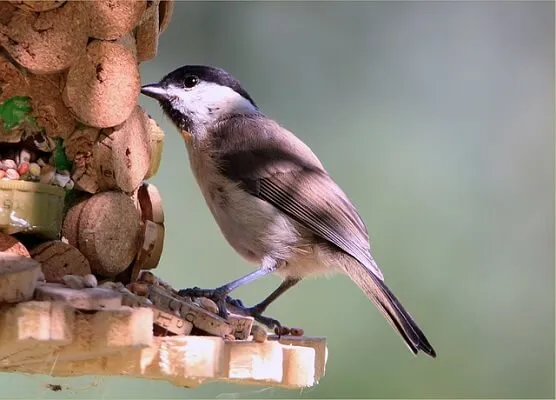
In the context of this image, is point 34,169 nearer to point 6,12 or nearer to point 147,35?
point 6,12

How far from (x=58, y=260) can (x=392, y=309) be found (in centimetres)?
119

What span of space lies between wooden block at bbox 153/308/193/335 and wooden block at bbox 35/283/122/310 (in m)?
0.13

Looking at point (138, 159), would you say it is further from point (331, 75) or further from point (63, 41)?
point (331, 75)

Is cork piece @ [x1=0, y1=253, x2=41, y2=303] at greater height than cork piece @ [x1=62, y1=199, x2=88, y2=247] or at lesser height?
lesser

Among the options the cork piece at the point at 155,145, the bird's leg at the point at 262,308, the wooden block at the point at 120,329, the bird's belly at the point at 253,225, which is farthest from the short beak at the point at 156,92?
the wooden block at the point at 120,329

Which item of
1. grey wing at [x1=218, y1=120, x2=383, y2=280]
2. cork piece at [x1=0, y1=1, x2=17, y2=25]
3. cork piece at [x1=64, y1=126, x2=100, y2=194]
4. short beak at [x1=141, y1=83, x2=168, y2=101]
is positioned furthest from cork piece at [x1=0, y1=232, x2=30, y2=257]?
short beak at [x1=141, y1=83, x2=168, y2=101]

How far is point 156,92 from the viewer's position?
12.1ft

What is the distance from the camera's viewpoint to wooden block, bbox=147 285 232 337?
8.59 feet

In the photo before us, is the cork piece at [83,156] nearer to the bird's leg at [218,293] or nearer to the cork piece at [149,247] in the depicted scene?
the cork piece at [149,247]

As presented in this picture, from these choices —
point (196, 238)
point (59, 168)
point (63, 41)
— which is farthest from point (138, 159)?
point (196, 238)

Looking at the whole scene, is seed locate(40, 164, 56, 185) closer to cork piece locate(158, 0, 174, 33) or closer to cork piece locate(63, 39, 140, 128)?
cork piece locate(63, 39, 140, 128)

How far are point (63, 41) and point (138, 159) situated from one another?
1.51ft

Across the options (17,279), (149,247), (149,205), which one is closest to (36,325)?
(17,279)

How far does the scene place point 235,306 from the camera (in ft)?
11.2
